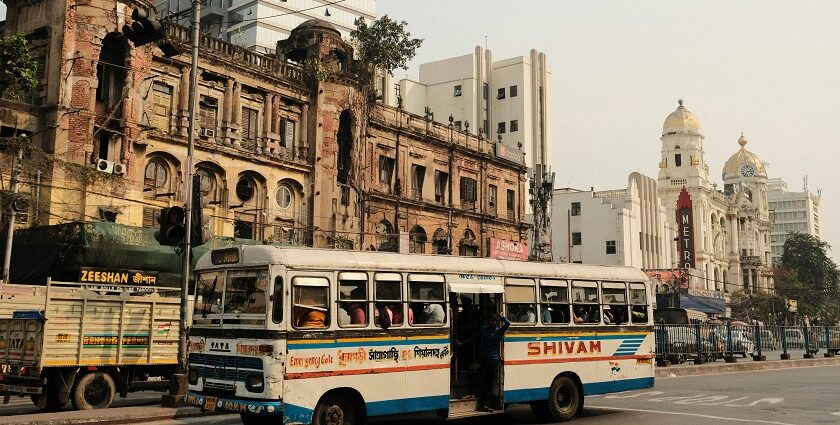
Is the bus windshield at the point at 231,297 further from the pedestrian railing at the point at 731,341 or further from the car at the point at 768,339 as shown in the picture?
the car at the point at 768,339

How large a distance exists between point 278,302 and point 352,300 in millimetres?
1269

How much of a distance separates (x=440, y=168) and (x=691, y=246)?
47.6 meters

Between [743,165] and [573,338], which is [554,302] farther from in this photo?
[743,165]

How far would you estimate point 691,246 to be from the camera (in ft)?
279

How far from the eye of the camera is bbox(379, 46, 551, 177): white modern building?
81688 mm

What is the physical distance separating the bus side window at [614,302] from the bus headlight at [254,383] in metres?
7.60

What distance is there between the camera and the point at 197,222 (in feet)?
52.5

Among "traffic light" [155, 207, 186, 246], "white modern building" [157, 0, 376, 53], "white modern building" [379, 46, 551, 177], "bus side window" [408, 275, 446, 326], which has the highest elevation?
"white modern building" [157, 0, 376, 53]

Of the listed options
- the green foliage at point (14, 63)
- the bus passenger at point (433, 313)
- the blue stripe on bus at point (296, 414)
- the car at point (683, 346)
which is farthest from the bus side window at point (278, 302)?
the car at point (683, 346)

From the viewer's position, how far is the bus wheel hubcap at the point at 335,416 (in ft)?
37.0

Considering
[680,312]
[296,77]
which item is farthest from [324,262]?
[680,312]

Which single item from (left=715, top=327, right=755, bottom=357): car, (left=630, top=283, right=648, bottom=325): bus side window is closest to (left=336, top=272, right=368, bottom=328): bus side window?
(left=630, top=283, right=648, bottom=325): bus side window

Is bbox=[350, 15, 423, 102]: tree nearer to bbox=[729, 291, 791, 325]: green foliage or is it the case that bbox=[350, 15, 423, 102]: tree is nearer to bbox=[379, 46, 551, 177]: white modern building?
bbox=[379, 46, 551, 177]: white modern building

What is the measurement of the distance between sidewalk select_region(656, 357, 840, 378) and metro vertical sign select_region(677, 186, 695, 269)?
49.7 m
